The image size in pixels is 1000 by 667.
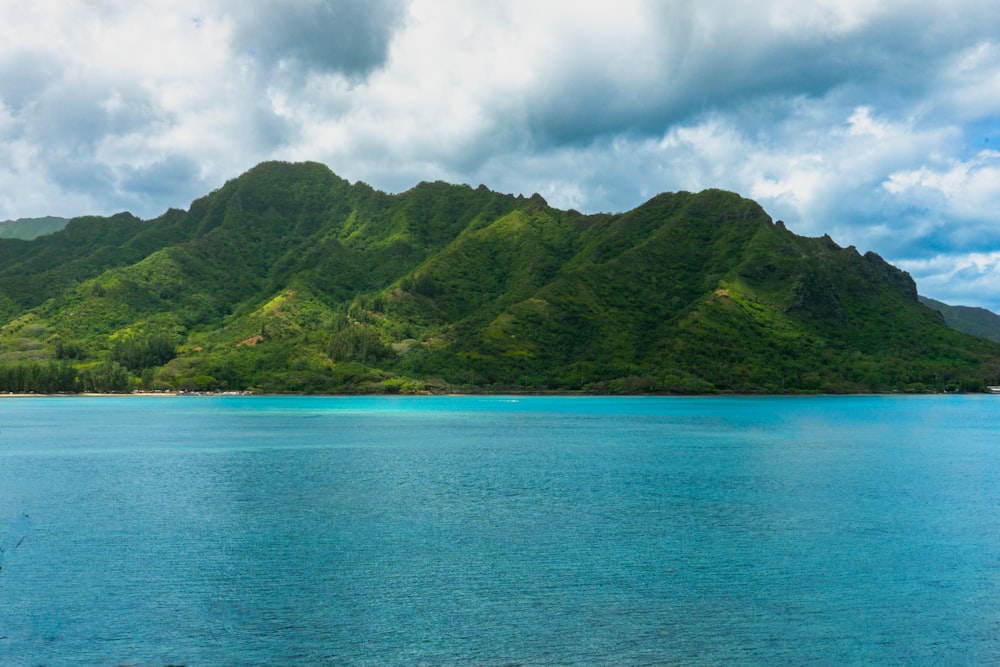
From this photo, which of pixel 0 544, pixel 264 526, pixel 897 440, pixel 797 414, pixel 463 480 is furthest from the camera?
pixel 797 414

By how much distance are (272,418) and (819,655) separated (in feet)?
434

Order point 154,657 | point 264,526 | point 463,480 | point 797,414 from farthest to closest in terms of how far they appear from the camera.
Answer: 1. point 797,414
2. point 463,480
3. point 264,526
4. point 154,657

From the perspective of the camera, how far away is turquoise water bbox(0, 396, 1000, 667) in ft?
84.2

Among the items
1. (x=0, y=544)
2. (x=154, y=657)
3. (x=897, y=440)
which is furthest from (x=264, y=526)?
(x=897, y=440)

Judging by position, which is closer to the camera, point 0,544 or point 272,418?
point 0,544

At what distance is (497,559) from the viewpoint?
36.2 meters

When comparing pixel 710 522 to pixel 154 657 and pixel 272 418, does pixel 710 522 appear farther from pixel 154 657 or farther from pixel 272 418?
pixel 272 418

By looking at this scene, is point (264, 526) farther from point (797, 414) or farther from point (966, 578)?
point (797, 414)

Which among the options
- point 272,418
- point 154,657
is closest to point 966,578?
point 154,657

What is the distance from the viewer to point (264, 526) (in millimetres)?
43844

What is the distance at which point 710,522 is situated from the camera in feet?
149

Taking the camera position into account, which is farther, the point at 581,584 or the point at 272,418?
the point at 272,418

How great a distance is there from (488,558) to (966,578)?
70.1ft

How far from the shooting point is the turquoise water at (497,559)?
25.7 m
